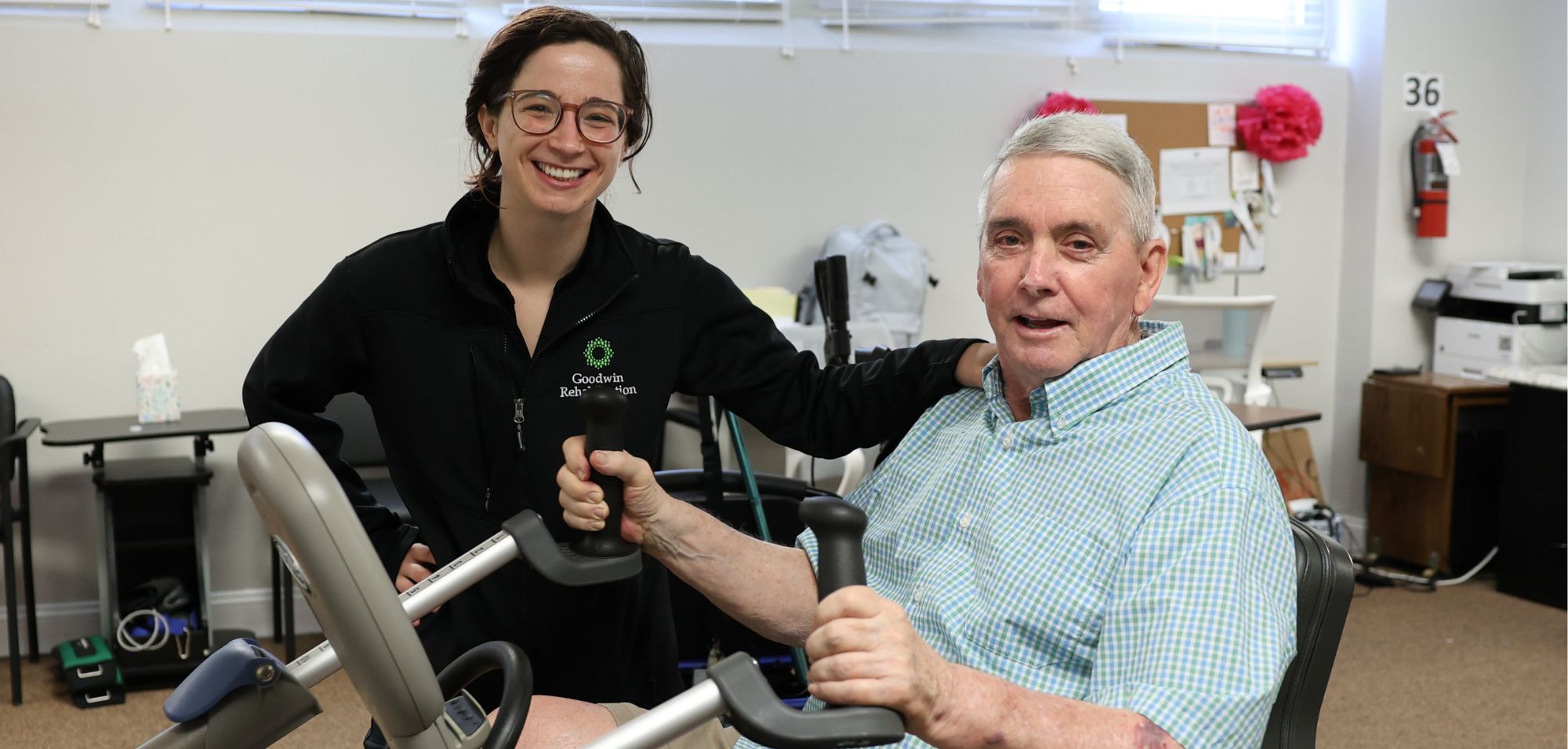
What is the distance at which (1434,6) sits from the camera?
4809 mm

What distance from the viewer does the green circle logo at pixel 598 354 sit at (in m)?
1.67

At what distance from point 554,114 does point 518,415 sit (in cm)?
37

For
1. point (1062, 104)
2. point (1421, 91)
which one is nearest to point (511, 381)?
point (1062, 104)

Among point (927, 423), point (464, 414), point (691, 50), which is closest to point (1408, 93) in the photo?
point (691, 50)

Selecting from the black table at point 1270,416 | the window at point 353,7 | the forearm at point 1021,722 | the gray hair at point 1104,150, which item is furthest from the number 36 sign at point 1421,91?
the forearm at point 1021,722

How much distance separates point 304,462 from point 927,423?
3.07 feet

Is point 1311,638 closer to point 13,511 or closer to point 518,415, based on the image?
point 518,415

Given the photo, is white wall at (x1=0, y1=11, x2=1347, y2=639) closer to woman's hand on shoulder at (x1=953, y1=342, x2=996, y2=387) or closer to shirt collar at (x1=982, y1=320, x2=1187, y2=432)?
woman's hand on shoulder at (x1=953, y1=342, x2=996, y2=387)

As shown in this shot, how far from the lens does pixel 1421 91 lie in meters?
4.82

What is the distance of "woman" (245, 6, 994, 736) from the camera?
1609mm

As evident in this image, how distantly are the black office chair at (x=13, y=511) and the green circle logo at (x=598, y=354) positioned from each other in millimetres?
2206

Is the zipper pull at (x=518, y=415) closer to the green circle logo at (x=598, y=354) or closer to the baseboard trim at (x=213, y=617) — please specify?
the green circle logo at (x=598, y=354)

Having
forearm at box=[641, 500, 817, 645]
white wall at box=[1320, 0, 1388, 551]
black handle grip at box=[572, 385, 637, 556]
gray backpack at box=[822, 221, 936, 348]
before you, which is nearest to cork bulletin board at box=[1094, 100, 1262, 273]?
white wall at box=[1320, 0, 1388, 551]

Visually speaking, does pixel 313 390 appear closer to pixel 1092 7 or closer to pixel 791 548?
pixel 791 548
